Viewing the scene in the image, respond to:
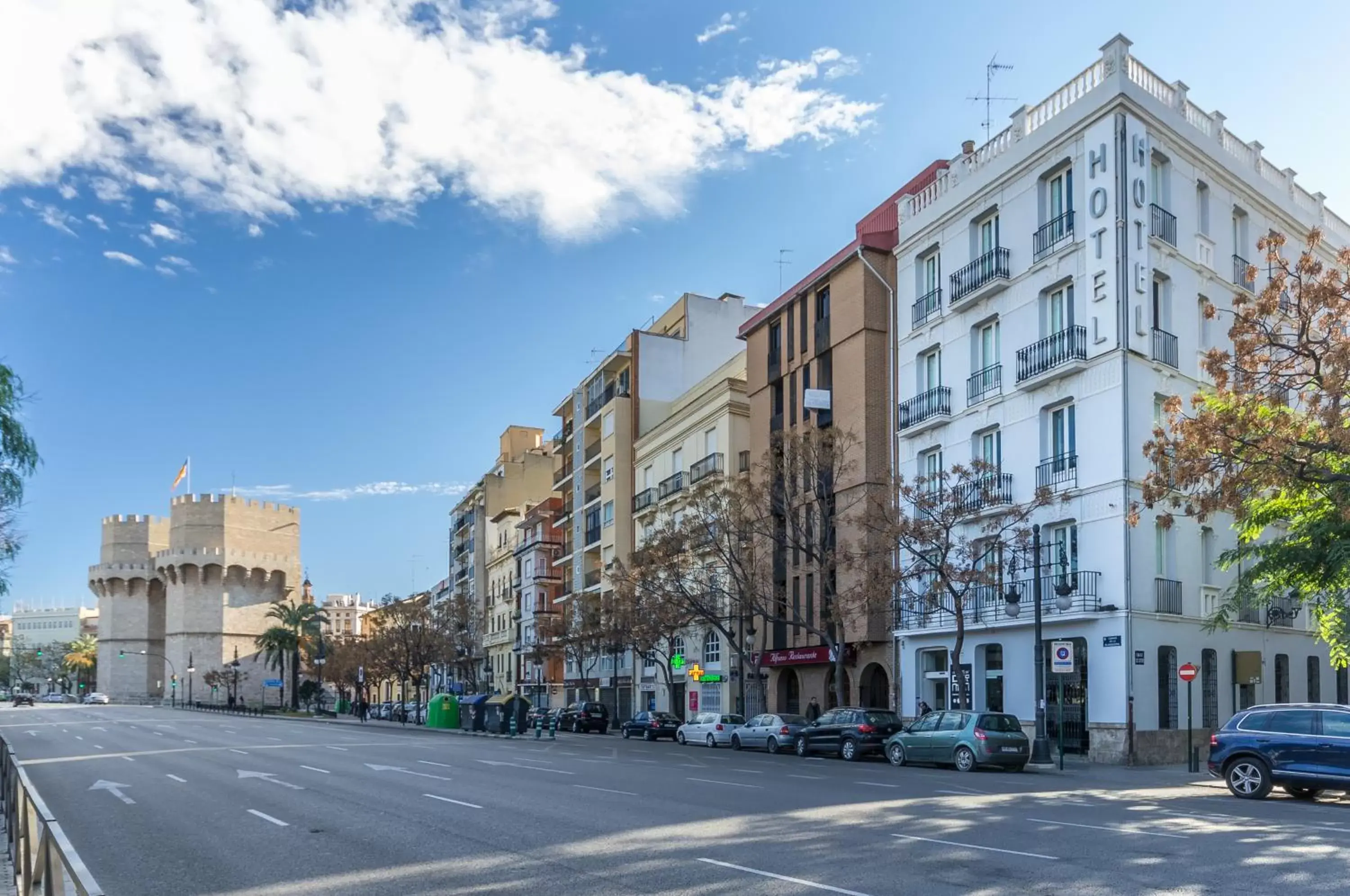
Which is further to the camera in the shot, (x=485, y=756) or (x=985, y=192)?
(x=985, y=192)

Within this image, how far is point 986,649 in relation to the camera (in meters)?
36.2

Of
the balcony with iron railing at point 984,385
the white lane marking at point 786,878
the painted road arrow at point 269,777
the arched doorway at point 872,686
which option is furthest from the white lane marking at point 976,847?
the arched doorway at point 872,686

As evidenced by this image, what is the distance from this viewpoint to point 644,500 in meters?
63.7

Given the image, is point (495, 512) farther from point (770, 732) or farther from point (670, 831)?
point (670, 831)

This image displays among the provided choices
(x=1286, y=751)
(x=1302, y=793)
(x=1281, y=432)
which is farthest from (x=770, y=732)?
(x=1281, y=432)

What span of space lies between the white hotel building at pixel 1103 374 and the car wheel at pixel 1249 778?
10.8m

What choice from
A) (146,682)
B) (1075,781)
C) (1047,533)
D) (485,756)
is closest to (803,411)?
(1047,533)

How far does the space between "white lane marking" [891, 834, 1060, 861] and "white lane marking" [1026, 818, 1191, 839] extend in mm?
2392

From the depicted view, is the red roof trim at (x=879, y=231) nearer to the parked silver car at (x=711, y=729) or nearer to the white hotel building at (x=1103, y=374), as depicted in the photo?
the white hotel building at (x=1103, y=374)

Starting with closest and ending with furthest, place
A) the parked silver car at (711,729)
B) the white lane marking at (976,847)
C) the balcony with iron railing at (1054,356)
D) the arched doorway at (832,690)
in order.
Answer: the white lane marking at (976,847) → the balcony with iron railing at (1054,356) → the parked silver car at (711,729) → the arched doorway at (832,690)

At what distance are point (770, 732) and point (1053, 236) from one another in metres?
16.9

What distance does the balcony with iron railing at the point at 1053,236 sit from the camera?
3369cm

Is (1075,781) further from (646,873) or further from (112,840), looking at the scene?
(112,840)

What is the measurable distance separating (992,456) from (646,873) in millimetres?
27755
